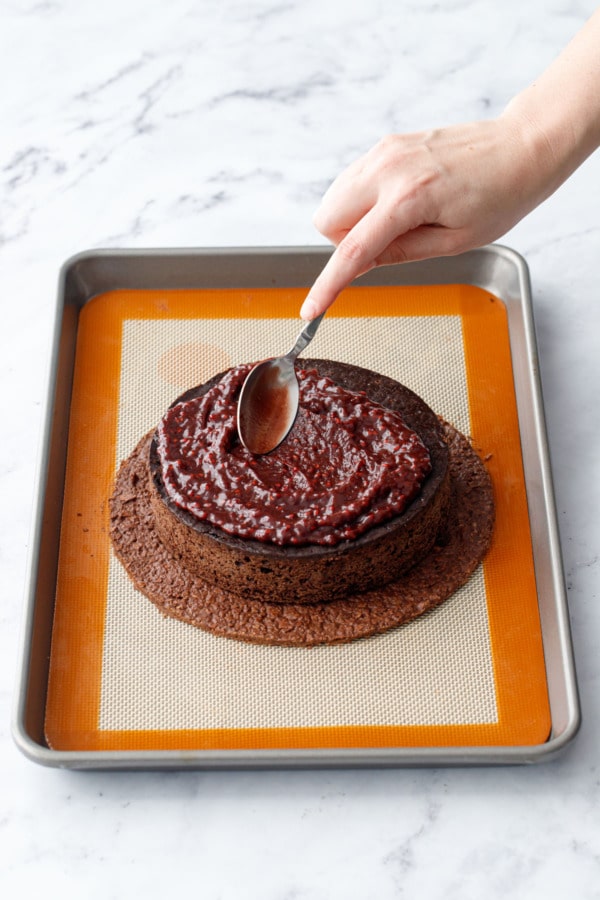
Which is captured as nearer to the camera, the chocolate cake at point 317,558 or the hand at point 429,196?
the hand at point 429,196

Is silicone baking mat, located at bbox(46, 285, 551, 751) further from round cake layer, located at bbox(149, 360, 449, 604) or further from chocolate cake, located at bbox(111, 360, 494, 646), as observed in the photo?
round cake layer, located at bbox(149, 360, 449, 604)

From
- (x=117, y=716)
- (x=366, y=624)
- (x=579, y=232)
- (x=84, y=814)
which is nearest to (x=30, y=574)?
(x=117, y=716)

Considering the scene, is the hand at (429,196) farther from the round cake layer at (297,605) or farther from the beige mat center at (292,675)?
the beige mat center at (292,675)

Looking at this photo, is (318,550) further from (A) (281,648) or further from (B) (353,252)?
(B) (353,252)

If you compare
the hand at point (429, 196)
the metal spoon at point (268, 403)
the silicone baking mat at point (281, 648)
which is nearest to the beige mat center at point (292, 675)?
the silicone baking mat at point (281, 648)

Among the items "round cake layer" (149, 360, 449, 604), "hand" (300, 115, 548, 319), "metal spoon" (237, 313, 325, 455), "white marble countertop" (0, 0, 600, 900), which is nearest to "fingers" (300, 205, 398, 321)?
"hand" (300, 115, 548, 319)

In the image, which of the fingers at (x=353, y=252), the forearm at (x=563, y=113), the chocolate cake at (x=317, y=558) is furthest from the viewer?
the chocolate cake at (x=317, y=558)

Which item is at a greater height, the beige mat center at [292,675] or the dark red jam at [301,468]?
the dark red jam at [301,468]
